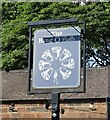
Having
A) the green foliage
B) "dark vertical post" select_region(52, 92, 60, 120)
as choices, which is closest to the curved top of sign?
"dark vertical post" select_region(52, 92, 60, 120)

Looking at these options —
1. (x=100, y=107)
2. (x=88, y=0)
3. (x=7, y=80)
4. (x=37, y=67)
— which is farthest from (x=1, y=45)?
(x=37, y=67)

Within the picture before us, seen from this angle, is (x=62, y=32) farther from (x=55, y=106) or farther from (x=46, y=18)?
(x=46, y=18)

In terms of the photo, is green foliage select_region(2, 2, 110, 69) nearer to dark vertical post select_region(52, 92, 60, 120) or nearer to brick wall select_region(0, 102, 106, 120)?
brick wall select_region(0, 102, 106, 120)

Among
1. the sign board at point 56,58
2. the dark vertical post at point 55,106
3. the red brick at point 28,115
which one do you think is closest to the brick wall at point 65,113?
the red brick at point 28,115

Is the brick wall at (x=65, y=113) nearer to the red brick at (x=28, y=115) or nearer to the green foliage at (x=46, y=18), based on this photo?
the red brick at (x=28, y=115)

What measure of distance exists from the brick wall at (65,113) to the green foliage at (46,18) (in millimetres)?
7186

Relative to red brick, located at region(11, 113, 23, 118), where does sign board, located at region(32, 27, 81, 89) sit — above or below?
above

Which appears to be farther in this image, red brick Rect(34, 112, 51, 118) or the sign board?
red brick Rect(34, 112, 51, 118)

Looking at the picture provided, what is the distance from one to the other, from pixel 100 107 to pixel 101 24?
8356 mm

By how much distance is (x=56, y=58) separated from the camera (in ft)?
23.7

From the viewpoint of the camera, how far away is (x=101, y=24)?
2030 centimetres

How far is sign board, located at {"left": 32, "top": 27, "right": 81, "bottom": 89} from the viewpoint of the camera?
709 centimetres

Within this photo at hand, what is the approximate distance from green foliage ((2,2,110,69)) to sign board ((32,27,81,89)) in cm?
1230

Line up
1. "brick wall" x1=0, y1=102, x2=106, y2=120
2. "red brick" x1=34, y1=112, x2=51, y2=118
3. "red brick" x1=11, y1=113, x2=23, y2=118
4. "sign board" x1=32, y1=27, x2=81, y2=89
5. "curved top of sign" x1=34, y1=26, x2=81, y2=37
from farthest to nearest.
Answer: "red brick" x1=11, y1=113, x2=23, y2=118
"red brick" x1=34, y1=112, x2=51, y2=118
"brick wall" x1=0, y1=102, x2=106, y2=120
"curved top of sign" x1=34, y1=26, x2=81, y2=37
"sign board" x1=32, y1=27, x2=81, y2=89
